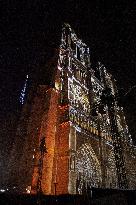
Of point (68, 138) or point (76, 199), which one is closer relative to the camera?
point (76, 199)

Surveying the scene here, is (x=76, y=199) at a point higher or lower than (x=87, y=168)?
lower

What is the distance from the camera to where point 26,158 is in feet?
83.8

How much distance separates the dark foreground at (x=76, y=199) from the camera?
453 inches

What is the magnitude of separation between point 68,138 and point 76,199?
1037 cm

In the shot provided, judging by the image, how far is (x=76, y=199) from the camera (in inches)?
492

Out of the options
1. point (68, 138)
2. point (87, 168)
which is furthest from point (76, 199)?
point (87, 168)

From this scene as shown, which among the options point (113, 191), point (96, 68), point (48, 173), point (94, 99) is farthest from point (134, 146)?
point (113, 191)

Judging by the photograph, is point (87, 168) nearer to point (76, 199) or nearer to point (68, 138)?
point (68, 138)

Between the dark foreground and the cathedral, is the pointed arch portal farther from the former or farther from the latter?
the dark foreground

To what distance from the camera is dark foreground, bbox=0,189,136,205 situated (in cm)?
1151

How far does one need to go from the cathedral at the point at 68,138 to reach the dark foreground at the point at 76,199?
4.47m

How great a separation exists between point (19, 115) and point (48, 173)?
41.0 ft

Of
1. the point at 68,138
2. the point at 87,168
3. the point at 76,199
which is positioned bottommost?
the point at 76,199

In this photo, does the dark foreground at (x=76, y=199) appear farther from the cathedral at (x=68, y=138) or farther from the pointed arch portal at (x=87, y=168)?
the pointed arch portal at (x=87, y=168)
